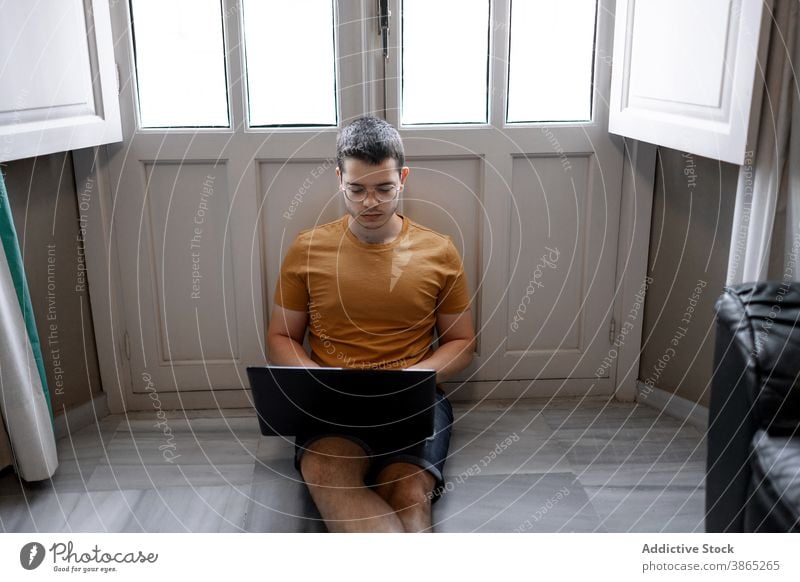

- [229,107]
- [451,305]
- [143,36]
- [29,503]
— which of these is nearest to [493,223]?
[451,305]

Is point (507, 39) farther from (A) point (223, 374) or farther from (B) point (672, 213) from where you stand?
(A) point (223, 374)

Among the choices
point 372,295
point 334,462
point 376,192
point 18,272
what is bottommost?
point 334,462

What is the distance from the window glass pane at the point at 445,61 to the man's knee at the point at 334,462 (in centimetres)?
81

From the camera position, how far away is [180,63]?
197cm

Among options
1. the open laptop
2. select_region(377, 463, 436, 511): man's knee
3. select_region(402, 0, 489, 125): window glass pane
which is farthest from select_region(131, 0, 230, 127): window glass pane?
select_region(377, 463, 436, 511): man's knee

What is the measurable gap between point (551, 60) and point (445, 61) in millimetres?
269

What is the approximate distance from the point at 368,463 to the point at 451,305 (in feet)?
1.39

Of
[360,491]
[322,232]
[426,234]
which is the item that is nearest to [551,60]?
[426,234]

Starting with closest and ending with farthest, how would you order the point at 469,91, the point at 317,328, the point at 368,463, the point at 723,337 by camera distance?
the point at 723,337 → the point at 368,463 → the point at 317,328 → the point at 469,91

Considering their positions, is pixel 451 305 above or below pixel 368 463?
above

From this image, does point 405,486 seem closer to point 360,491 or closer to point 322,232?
point 360,491

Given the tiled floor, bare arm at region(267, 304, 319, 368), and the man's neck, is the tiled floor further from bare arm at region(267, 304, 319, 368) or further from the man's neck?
the man's neck

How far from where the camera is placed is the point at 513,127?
200cm

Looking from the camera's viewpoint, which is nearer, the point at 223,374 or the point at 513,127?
the point at 513,127
